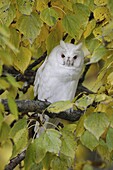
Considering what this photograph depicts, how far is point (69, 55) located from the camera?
2.62 metres

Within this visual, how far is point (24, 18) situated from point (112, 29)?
37 cm

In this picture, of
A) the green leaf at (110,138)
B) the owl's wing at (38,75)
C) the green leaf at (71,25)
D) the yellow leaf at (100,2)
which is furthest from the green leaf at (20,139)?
the owl's wing at (38,75)

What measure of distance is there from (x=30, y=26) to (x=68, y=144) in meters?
0.38

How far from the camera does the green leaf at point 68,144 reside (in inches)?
70.7

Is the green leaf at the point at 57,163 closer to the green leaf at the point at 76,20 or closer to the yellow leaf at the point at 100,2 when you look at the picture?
the green leaf at the point at 76,20

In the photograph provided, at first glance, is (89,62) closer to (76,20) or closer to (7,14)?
(76,20)

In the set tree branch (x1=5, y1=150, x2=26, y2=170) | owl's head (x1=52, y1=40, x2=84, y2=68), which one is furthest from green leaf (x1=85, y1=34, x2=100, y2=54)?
tree branch (x1=5, y1=150, x2=26, y2=170)

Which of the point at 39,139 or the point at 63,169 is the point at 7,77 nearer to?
the point at 39,139

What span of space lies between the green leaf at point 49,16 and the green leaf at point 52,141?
Answer: 1.09 feet

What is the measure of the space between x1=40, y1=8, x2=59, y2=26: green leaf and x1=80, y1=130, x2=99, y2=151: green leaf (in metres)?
0.35

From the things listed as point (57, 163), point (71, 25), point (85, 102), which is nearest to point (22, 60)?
point (71, 25)

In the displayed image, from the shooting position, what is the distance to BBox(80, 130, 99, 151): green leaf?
A: 5.81ft

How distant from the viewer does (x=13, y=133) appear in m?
1.85

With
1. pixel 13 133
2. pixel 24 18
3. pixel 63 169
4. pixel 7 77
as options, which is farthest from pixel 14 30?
pixel 7 77
